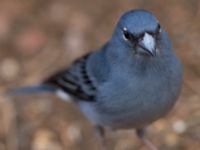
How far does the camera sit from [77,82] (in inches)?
166

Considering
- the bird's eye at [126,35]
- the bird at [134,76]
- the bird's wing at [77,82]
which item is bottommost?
the bird's wing at [77,82]

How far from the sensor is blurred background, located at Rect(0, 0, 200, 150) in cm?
466

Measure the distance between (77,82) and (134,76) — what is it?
0.75 metres

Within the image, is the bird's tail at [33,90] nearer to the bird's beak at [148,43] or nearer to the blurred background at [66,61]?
the blurred background at [66,61]

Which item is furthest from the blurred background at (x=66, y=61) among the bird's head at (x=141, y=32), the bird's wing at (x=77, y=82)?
the bird's head at (x=141, y=32)

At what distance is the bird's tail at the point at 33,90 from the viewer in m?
4.61

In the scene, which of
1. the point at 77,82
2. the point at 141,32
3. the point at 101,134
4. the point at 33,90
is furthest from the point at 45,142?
the point at 141,32

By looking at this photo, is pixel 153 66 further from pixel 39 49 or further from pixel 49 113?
pixel 39 49

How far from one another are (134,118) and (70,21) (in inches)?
93.1

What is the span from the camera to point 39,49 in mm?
5648

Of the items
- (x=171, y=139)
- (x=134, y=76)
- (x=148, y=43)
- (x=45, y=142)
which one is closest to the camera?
(x=148, y=43)

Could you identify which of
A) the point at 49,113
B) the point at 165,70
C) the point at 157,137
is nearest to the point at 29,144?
the point at 49,113

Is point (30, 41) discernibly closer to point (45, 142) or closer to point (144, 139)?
point (45, 142)

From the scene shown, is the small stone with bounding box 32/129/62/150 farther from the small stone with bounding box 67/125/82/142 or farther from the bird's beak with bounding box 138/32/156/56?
the bird's beak with bounding box 138/32/156/56
